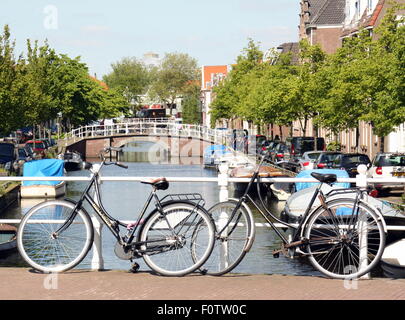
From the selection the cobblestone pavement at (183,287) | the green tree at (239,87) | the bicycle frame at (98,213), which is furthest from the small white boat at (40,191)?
the cobblestone pavement at (183,287)

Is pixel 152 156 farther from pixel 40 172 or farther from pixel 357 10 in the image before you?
pixel 40 172

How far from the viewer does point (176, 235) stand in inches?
320

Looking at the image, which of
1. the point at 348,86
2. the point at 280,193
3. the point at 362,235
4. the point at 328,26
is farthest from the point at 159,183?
the point at 328,26

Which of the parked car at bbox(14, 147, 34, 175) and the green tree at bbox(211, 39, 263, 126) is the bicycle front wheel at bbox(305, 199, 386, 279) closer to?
the parked car at bbox(14, 147, 34, 175)

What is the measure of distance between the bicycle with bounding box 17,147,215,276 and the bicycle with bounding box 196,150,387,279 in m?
0.30

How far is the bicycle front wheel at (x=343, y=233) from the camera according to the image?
7977mm

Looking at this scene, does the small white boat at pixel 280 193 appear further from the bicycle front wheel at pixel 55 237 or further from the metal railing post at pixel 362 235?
the bicycle front wheel at pixel 55 237

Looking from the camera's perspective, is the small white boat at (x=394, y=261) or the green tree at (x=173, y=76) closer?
the small white boat at (x=394, y=261)

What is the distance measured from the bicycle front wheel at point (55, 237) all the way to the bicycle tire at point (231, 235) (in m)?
1.33

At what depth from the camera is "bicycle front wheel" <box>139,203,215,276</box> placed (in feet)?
26.3

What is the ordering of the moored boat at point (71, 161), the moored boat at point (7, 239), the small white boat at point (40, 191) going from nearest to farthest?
the moored boat at point (7, 239) < the small white boat at point (40, 191) < the moored boat at point (71, 161)

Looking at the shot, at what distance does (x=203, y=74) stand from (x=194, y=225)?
154 metres

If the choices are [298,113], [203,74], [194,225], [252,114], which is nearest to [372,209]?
[194,225]
